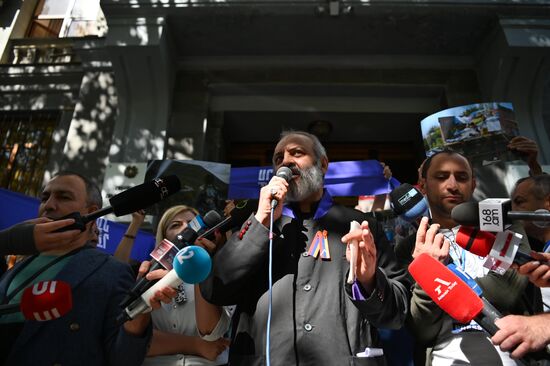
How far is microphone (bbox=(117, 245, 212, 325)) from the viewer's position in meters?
1.51

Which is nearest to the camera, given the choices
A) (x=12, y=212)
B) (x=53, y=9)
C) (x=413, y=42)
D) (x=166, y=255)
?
(x=166, y=255)

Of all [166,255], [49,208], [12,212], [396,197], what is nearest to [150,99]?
[12,212]

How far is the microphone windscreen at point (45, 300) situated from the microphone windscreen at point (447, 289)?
141 cm

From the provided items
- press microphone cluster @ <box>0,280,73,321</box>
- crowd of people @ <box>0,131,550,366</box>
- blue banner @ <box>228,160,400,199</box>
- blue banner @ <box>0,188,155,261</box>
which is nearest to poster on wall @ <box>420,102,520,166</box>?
blue banner @ <box>228,160,400,199</box>

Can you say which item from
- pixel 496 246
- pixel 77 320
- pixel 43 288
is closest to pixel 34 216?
pixel 77 320

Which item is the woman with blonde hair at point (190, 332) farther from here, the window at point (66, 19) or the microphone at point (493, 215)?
the window at point (66, 19)

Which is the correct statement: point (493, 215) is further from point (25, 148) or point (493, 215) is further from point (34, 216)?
point (25, 148)

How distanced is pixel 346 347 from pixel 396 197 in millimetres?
1555

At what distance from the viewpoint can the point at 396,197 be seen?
10.2 ft

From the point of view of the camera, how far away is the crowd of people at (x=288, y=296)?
173 centimetres

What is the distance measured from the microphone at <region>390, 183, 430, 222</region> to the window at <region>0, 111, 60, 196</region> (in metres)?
5.36

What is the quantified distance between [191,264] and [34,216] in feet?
10.1

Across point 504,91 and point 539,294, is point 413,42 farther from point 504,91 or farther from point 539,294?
point 539,294

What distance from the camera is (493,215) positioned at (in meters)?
1.36
